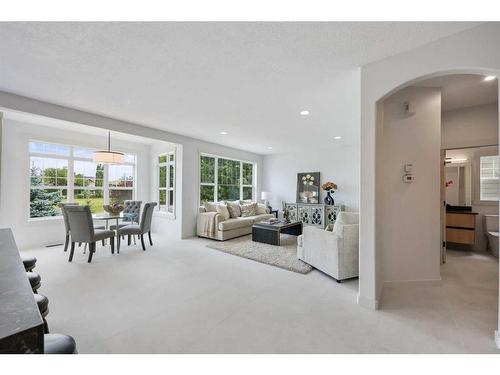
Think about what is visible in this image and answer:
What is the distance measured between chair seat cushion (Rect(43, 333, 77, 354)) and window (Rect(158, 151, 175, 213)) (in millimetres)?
4968

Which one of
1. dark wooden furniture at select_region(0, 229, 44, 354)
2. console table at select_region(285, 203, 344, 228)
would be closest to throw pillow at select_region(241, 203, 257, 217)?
console table at select_region(285, 203, 344, 228)

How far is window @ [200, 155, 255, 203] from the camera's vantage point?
654 cm

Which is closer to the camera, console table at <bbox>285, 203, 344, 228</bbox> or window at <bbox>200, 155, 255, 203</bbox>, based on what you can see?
window at <bbox>200, 155, 255, 203</bbox>

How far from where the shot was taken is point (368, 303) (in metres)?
2.31

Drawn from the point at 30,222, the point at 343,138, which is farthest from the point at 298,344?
the point at 30,222

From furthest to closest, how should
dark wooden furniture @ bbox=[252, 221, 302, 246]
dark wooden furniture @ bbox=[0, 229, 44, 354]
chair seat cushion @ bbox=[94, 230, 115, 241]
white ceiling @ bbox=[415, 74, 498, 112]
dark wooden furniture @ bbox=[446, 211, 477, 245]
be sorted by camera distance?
dark wooden furniture @ bbox=[252, 221, 302, 246]
dark wooden furniture @ bbox=[446, 211, 477, 245]
chair seat cushion @ bbox=[94, 230, 115, 241]
white ceiling @ bbox=[415, 74, 498, 112]
dark wooden furniture @ bbox=[0, 229, 44, 354]

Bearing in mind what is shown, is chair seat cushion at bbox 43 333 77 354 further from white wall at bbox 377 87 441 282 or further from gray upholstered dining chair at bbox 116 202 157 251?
gray upholstered dining chair at bbox 116 202 157 251

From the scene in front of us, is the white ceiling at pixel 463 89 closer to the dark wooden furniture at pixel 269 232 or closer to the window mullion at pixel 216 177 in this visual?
the dark wooden furniture at pixel 269 232

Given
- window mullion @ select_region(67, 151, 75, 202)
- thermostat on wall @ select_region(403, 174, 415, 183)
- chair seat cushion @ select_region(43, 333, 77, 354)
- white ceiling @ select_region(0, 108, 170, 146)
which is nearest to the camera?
chair seat cushion @ select_region(43, 333, 77, 354)

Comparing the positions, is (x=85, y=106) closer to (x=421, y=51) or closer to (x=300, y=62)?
(x=300, y=62)

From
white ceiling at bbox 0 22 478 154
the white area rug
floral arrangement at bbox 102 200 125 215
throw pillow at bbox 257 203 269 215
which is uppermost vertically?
white ceiling at bbox 0 22 478 154
